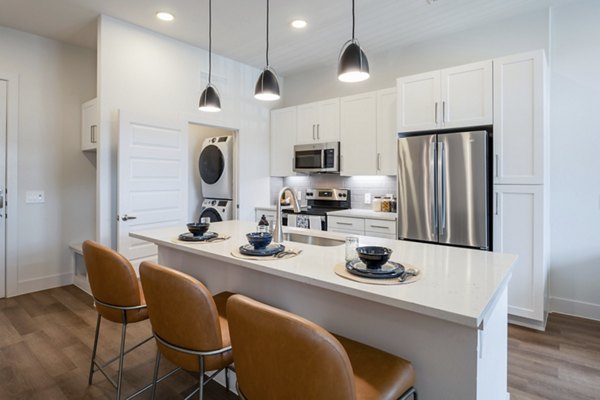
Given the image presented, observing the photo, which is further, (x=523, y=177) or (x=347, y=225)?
(x=347, y=225)

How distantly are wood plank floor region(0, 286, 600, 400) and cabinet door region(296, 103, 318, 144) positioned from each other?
2.96m

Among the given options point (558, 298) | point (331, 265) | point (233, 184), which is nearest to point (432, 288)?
point (331, 265)

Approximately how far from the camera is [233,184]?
4.77 m

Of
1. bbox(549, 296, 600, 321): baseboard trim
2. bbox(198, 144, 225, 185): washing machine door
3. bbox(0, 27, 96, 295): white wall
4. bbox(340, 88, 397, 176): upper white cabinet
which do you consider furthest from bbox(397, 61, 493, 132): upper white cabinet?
bbox(0, 27, 96, 295): white wall

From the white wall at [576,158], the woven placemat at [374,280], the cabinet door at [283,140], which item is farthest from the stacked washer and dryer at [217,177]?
the white wall at [576,158]

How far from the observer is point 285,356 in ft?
3.02

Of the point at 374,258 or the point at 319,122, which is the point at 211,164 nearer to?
the point at 319,122

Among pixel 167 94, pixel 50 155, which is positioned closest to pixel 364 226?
pixel 167 94

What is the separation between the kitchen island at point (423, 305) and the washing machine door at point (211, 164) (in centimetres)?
305

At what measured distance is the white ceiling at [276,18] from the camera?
3.11m

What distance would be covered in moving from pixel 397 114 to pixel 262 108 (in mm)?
2192

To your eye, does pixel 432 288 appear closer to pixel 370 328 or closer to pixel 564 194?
pixel 370 328

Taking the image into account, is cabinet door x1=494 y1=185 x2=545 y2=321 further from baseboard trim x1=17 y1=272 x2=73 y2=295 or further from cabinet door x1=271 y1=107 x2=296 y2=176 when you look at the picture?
baseboard trim x1=17 y1=272 x2=73 y2=295

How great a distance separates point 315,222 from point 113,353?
2.44 meters
